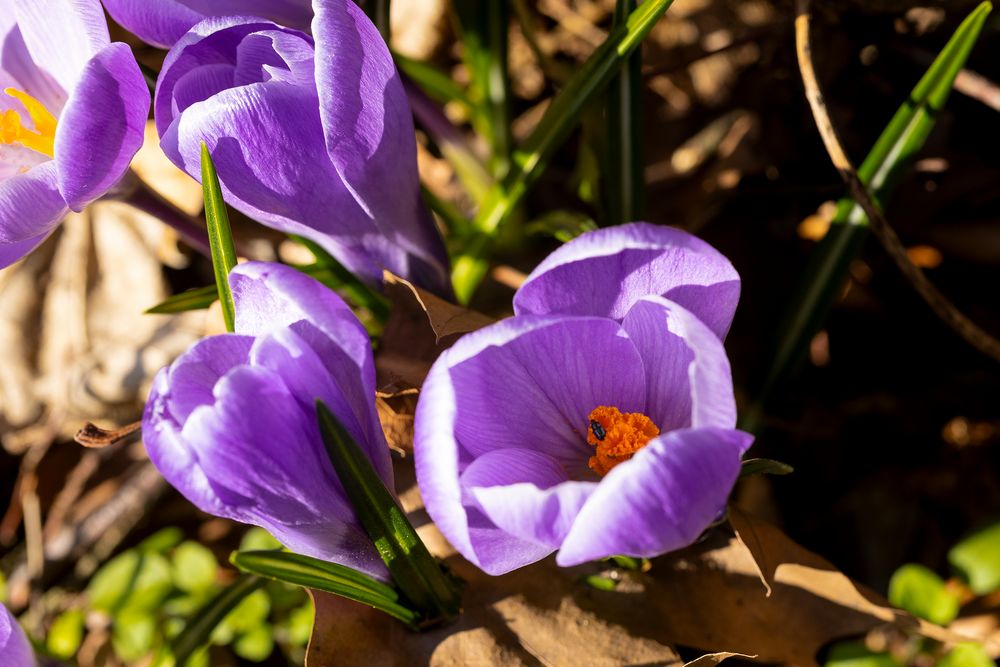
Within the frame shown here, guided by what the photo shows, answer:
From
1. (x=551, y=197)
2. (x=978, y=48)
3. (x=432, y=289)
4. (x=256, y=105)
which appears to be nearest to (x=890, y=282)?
(x=978, y=48)

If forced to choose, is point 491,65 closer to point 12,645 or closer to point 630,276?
point 630,276

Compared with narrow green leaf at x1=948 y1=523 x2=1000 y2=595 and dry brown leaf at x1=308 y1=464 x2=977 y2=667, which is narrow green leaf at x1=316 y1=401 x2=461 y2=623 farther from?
narrow green leaf at x1=948 y1=523 x2=1000 y2=595

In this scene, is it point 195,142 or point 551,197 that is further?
point 551,197

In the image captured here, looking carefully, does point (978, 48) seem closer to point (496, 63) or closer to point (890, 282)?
point (890, 282)

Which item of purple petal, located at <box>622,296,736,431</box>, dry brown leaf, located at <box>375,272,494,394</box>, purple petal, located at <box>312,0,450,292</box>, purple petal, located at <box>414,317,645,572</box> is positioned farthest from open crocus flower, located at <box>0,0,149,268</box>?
purple petal, located at <box>622,296,736,431</box>

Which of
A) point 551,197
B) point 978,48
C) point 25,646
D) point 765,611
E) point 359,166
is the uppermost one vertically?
point 978,48
